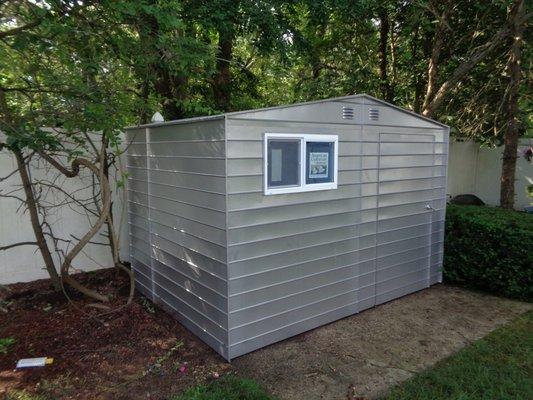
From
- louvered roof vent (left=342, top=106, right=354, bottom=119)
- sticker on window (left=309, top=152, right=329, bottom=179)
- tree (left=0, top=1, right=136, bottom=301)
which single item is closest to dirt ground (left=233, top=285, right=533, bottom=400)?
sticker on window (left=309, top=152, right=329, bottom=179)

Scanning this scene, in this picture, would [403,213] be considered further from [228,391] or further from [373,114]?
[228,391]

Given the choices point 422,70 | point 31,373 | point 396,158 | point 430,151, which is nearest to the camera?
point 31,373

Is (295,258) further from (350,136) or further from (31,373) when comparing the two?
(31,373)

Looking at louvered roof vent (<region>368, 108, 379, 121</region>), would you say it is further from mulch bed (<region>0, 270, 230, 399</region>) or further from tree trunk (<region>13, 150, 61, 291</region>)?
tree trunk (<region>13, 150, 61, 291</region>)

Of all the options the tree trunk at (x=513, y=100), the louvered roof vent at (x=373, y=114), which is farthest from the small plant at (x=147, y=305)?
the tree trunk at (x=513, y=100)

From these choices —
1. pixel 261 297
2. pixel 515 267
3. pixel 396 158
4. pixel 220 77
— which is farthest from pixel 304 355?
pixel 220 77

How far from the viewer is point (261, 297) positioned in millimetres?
3492

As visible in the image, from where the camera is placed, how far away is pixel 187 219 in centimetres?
378

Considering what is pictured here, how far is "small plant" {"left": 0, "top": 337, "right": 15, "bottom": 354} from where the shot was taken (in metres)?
3.39

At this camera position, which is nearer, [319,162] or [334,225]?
[319,162]

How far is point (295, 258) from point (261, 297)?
19.8 inches

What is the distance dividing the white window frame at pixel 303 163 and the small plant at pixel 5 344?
2.66m

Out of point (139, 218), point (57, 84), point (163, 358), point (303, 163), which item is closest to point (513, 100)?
point (303, 163)

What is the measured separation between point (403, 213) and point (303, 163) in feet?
5.94
